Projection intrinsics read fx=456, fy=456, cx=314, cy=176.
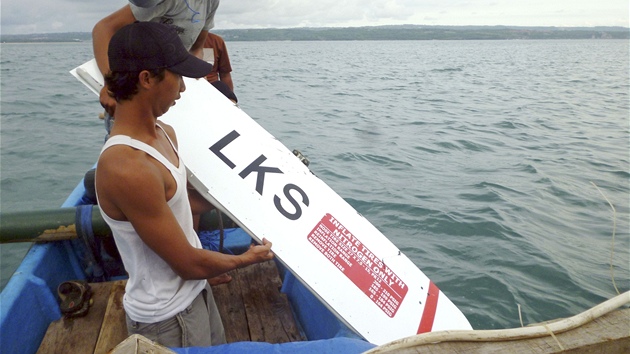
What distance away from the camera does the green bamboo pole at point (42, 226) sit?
121 inches

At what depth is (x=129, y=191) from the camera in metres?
1.69

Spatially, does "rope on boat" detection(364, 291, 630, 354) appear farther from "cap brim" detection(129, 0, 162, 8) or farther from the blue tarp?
"cap brim" detection(129, 0, 162, 8)

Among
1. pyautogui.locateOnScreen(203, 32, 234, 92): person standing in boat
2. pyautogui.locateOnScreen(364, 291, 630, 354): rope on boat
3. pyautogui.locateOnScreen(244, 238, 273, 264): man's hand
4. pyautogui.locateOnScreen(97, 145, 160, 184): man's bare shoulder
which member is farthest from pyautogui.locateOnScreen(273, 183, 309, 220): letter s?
pyautogui.locateOnScreen(203, 32, 234, 92): person standing in boat

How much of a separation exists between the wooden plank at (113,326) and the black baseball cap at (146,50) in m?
1.64

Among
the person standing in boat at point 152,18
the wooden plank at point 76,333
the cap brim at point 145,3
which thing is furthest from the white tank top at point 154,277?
the cap brim at point 145,3

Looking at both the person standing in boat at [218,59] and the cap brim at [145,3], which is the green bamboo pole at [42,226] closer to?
the cap brim at [145,3]

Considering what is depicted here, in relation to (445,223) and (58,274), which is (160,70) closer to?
(58,274)

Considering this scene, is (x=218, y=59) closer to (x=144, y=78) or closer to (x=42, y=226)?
(x=42, y=226)

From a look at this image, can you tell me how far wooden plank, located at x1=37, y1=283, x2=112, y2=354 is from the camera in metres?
2.64

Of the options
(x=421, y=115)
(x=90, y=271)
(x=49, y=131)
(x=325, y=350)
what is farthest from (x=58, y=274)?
(x=421, y=115)

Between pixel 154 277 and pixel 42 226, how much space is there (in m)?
1.58

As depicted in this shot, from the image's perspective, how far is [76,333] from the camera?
276 cm

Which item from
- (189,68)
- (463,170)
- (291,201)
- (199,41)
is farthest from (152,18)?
(463,170)

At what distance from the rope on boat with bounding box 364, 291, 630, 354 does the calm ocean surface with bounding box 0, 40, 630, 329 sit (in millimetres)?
3853
